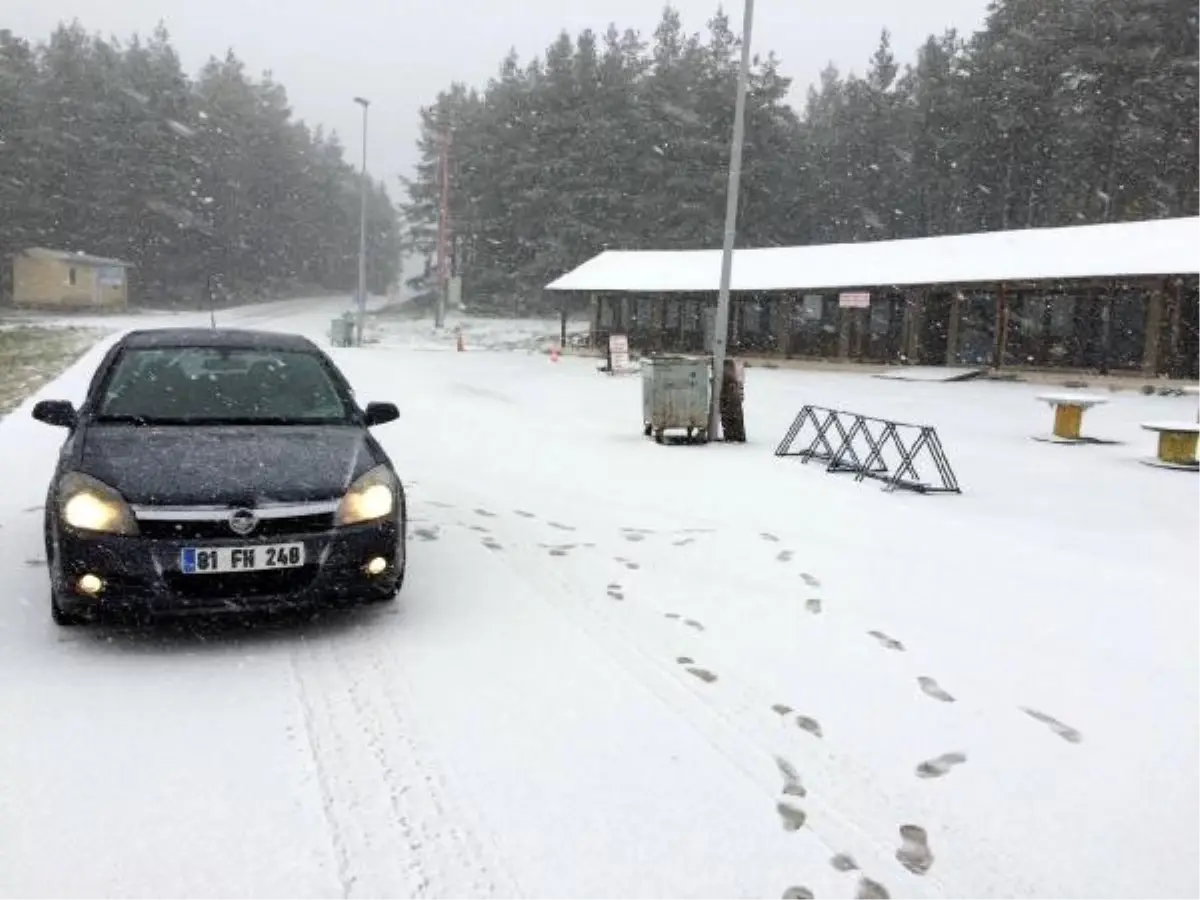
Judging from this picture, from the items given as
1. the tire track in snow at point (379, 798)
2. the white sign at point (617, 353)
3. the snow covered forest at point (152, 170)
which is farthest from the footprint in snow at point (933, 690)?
the snow covered forest at point (152, 170)

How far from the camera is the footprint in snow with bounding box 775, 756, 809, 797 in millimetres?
3354

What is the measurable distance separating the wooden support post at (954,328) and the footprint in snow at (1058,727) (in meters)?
27.2

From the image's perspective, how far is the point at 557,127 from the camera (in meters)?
60.1

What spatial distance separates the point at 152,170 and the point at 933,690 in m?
76.6

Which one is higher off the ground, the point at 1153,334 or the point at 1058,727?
the point at 1153,334

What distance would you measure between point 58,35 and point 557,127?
50.0 meters

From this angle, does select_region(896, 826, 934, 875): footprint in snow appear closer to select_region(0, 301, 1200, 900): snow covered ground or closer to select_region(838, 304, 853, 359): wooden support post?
select_region(0, 301, 1200, 900): snow covered ground

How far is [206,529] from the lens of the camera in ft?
13.6

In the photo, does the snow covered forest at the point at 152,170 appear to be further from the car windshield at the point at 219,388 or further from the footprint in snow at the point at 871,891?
the footprint in snow at the point at 871,891

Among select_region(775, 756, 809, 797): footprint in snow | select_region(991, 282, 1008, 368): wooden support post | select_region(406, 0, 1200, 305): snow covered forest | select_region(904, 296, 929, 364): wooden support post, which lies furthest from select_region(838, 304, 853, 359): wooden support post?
select_region(775, 756, 809, 797): footprint in snow

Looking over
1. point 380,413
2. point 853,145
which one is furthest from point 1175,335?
point 853,145

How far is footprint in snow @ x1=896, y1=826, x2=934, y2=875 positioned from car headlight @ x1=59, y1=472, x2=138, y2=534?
11.3ft

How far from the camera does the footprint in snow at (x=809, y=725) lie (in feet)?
12.7

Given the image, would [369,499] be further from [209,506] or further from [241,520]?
[209,506]
